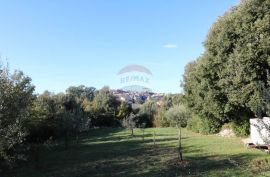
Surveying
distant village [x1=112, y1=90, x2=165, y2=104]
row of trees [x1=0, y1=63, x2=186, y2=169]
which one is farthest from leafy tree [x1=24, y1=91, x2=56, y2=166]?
distant village [x1=112, y1=90, x2=165, y2=104]

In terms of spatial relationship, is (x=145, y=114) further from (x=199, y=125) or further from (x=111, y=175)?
(x=111, y=175)

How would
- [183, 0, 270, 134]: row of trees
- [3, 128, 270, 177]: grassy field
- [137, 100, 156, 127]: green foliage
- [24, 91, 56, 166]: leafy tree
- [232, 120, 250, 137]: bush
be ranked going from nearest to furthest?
[3, 128, 270, 177]: grassy field
[183, 0, 270, 134]: row of trees
[232, 120, 250, 137]: bush
[24, 91, 56, 166]: leafy tree
[137, 100, 156, 127]: green foliage

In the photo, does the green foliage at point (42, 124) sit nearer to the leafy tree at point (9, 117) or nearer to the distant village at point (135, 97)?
the leafy tree at point (9, 117)

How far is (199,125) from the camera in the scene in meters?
43.0

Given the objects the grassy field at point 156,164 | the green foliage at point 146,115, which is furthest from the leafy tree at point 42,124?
the green foliage at point 146,115

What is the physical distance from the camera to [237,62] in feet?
86.8

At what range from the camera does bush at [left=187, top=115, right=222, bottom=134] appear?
1505 inches

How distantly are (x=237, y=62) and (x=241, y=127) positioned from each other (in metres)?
8.34

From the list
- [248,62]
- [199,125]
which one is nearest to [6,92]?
[248,62]

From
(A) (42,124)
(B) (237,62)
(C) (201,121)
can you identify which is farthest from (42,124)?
(B) (237,62)

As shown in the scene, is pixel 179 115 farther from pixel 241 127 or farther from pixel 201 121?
pixel 241 127

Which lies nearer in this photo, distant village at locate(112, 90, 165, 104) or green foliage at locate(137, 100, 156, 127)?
green foliage at locate(137, 100, 156, 127)

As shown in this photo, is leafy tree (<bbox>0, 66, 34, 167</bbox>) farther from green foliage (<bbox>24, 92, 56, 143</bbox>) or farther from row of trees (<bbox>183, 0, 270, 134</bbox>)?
green foliage (<bbox>24, 92, 56, 143</bbox>)

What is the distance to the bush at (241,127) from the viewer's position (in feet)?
103
